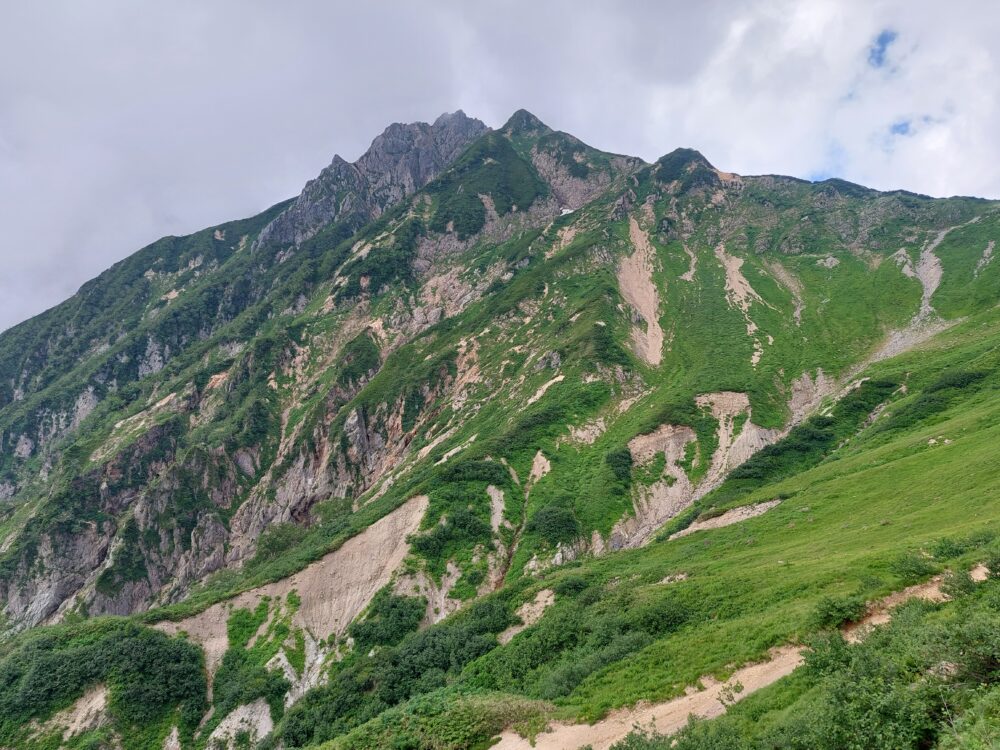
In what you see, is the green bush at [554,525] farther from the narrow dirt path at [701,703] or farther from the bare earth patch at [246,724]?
the narrow dirt path at [701,703]

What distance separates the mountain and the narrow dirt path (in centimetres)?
16

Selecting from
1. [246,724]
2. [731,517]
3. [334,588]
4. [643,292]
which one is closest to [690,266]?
[643,292]

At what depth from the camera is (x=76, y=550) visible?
130m

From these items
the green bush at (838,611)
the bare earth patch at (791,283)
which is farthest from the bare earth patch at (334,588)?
the bare earth patch at (791,283)

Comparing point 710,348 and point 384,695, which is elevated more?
point 710,348

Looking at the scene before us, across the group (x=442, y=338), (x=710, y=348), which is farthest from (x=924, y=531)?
(x=442, y=338)

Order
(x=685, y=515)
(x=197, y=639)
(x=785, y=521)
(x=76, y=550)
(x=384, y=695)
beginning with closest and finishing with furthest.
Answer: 1. (x=384, y=695)
2. (x=785, y=521)
3. (x=197, y=639)
4. (x=685, y=515)
5. (x=76, y=550)

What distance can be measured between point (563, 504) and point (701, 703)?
52208 mm

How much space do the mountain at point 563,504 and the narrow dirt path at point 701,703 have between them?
0.16 meters

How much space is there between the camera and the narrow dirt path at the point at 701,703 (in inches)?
776

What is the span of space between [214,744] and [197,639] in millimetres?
14808

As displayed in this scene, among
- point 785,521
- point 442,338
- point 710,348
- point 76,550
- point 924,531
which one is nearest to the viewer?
point 924,531

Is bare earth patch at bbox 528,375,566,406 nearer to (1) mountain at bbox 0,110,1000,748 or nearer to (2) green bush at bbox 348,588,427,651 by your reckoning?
(1) mountain at bbox 0,110,1000,748

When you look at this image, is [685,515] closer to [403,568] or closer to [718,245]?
[403,568]
